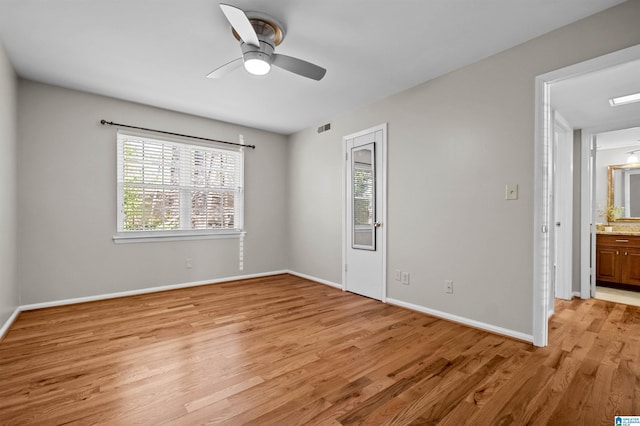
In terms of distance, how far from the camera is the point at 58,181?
11.7 feet

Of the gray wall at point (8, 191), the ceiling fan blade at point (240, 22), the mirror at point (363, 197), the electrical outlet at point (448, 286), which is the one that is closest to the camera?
the ceiling fan blade at point (240, 22)

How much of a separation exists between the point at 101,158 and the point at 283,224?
115 inches

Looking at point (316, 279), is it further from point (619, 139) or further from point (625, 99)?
point (619, 139)

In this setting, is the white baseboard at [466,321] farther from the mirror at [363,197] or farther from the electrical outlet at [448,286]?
the mirror at [363,197]

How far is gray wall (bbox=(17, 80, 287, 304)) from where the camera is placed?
3.42m

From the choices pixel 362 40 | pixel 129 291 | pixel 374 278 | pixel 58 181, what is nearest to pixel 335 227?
pixel 374 278

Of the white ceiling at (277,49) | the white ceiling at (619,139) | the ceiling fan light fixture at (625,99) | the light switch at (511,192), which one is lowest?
the light switch at (511,192)

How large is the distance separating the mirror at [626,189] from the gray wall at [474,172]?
13.1 feet

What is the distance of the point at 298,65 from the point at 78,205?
10.7 feet

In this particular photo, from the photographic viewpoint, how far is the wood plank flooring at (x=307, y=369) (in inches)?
64.9

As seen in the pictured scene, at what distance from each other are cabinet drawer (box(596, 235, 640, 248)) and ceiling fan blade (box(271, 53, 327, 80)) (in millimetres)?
4993

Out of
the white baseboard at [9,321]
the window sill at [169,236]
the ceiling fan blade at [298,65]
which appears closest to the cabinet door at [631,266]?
the ceiling fan blade at [298,65]

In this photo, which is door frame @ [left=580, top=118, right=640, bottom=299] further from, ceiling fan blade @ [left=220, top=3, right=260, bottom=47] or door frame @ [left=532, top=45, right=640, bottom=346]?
ceiling fan blade @ [left=220, top=3, right=260, bottom=47]

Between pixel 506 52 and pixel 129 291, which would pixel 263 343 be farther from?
pixel 506 52
